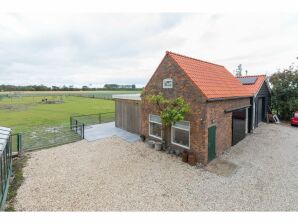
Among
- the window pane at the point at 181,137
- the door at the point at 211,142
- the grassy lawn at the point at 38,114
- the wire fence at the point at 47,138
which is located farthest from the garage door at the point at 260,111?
the grassy lawn at the point at 38,114

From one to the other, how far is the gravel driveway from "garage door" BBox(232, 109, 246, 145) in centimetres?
103

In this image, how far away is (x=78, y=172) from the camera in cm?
812

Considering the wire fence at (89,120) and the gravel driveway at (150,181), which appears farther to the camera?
the wire fence at (89,120)

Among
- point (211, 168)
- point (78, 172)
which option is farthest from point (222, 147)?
point (78, 172)

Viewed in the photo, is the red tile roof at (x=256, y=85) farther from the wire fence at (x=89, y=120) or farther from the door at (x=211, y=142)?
the wire fence at (x=89, y=120)

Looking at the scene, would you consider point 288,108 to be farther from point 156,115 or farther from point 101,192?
point 101,192

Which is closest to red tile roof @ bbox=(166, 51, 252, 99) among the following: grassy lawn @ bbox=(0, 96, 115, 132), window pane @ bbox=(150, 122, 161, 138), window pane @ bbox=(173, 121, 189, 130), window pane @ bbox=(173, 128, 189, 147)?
window pane @ bbox=(173, 121, 189, 130)

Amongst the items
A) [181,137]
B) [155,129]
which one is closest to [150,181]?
[181,137]

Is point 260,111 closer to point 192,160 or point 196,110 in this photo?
point 196,110

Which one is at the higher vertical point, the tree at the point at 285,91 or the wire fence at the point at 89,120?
the tree at the point at 285,91

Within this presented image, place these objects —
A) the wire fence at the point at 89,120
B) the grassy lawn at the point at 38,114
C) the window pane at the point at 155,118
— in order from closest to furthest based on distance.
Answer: the window pane at the point at 155,118 → the wire fence at the point at 89,120 → the grassy lawn at the point at 38,114

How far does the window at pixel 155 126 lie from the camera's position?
458 inches

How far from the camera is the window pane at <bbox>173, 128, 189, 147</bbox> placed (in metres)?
9.95

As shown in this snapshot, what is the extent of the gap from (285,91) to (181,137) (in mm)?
16221
